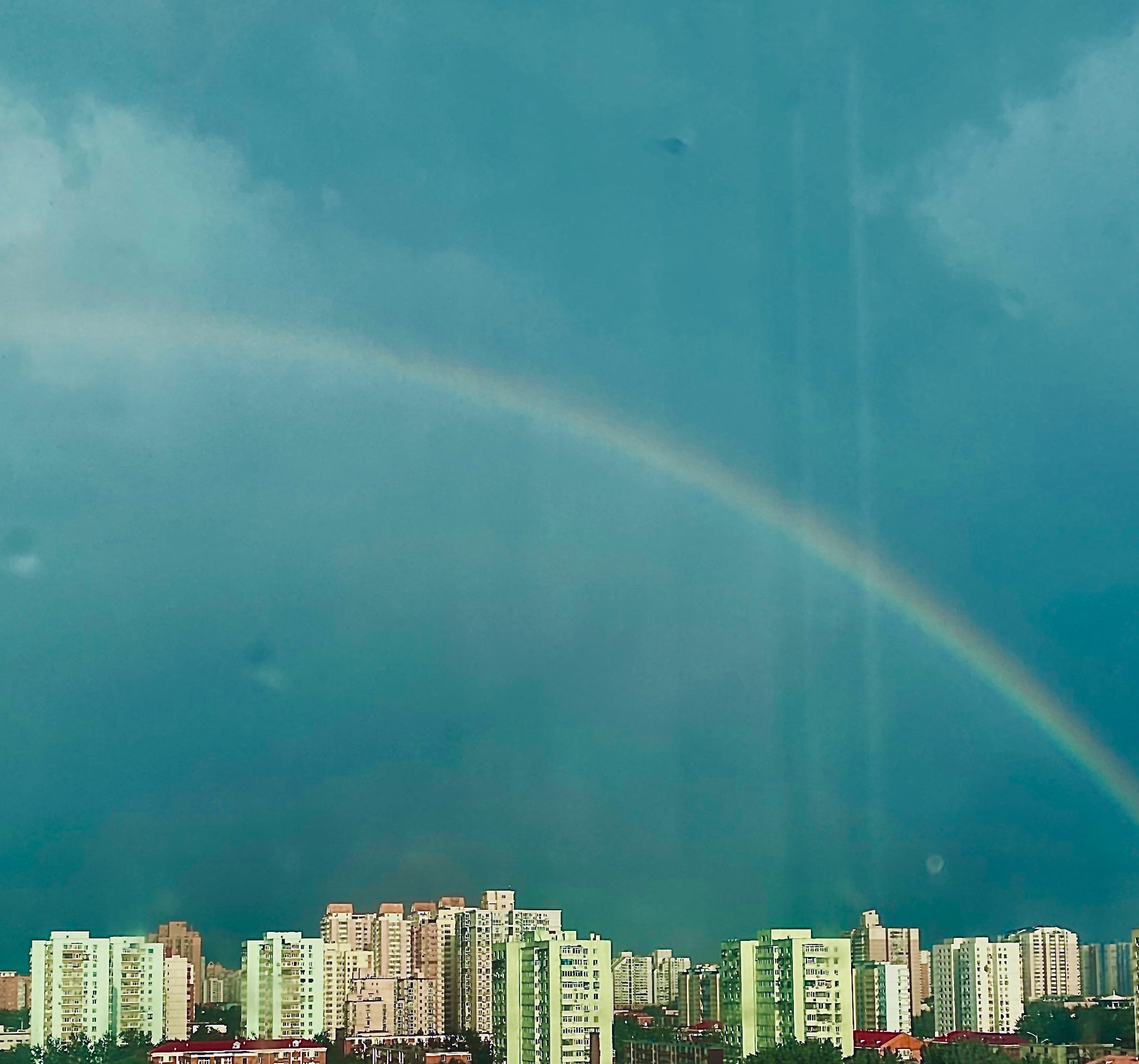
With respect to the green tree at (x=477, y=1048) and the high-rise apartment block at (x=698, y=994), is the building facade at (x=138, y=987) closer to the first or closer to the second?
the green tree at (x=477, y=1048)

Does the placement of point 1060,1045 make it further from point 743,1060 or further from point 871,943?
point 743,1060

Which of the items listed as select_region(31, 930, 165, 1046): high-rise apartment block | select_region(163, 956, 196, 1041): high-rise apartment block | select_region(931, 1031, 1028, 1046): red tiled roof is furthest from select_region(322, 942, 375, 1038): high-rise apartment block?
select_region(931, 1031, 1028, 1046): red tiled roof

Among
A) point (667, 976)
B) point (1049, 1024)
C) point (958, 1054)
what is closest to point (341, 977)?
point (667, 976)

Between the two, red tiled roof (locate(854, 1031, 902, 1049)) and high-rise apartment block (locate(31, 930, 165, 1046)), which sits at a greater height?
high-rise apartment block (locate(31, 930, 165, 1046))

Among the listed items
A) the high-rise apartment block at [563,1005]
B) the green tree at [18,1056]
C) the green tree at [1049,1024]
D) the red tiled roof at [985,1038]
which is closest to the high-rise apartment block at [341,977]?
the high-rise apartment block at [563,1005]

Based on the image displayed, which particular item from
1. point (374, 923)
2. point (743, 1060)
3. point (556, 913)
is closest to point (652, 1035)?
point (743, 1060)

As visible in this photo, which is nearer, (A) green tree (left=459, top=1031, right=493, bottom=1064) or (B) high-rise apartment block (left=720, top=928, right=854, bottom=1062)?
(B) high-rise apartment block (left=720, top=928, right=854, bottom=1062)

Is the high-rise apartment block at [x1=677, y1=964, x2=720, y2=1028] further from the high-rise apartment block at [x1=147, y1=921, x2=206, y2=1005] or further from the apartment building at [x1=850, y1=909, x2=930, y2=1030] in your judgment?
the high-rise apartment block at [x1=147, y1=921, x2=206, y2=1005]
